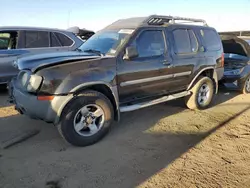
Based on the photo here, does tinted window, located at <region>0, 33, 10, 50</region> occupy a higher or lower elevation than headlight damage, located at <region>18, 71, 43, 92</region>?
higher

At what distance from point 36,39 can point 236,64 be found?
230 inches

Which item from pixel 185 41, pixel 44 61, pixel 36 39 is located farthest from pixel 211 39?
pixel 36 39

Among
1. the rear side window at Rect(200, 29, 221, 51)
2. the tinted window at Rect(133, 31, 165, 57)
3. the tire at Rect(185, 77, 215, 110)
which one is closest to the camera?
the tinted window at Rect(133, 31, 165, 57)

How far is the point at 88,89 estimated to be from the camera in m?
3.95

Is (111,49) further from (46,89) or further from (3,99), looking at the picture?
(3,99)

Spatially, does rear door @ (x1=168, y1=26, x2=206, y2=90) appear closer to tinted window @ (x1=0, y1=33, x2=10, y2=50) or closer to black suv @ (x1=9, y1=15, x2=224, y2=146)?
black suv @ (x1=9, y1=15, x2=224, y2=146)

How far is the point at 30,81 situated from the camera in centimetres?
369

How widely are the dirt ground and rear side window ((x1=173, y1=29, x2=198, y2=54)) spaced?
141 centimetres

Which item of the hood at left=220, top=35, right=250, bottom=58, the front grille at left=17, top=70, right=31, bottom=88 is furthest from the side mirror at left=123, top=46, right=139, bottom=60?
the hood at left=220, top=35, right=250, bottom=58

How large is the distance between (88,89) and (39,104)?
759 millimetres

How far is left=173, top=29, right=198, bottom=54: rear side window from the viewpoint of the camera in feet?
17.1

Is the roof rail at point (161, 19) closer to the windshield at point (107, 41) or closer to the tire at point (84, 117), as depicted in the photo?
the windshield at point (107, 41)

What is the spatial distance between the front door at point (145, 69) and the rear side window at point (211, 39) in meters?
1.44

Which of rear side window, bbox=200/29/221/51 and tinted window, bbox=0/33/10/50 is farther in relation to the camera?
tinted window, bbox=0/33/10/50
